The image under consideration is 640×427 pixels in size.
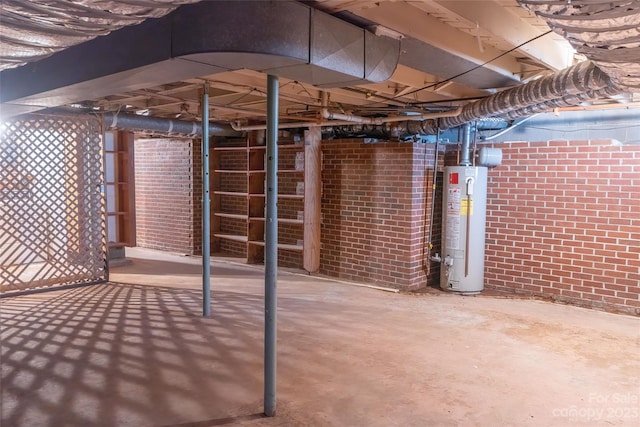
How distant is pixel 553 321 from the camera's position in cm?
409

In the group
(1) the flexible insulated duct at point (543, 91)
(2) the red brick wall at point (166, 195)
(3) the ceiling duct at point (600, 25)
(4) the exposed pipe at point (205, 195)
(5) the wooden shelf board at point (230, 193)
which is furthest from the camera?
(2) the red brick wall at point (166, 195)

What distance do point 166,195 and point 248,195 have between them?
2.00 m

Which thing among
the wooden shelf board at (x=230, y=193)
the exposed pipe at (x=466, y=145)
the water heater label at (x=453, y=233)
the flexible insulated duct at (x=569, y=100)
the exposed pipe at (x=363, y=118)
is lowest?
the water heater label at (x=453, y=233)

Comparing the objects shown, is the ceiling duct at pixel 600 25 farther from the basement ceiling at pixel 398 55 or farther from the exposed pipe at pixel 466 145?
the exposed pipe at pixel 466 145

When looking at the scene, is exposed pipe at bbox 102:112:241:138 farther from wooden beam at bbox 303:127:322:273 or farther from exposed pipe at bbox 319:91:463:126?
exposed pipe at bbox 319:91:463:126

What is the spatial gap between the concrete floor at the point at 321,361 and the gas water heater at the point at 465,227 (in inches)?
10.9

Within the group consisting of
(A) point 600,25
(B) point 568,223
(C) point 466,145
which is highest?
(A) point 600,25

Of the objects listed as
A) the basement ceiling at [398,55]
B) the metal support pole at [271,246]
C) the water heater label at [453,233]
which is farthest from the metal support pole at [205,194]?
the water heater label at [453,233]

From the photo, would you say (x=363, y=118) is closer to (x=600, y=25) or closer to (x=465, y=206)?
(x=465, y=206)

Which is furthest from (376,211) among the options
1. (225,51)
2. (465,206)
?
(225,51)

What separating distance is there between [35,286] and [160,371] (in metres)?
2.95

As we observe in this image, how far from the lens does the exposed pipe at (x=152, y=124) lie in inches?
215

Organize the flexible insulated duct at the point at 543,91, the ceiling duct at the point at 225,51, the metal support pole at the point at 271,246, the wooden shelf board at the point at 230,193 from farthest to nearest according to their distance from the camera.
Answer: the wooden shelf board at the point at 230,193, the flexible insulated duct at the point at 543,91, the metal support pole at the point at 271,246, the ceiling duct at the point at 225,51

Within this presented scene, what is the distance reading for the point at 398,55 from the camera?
275 cm
